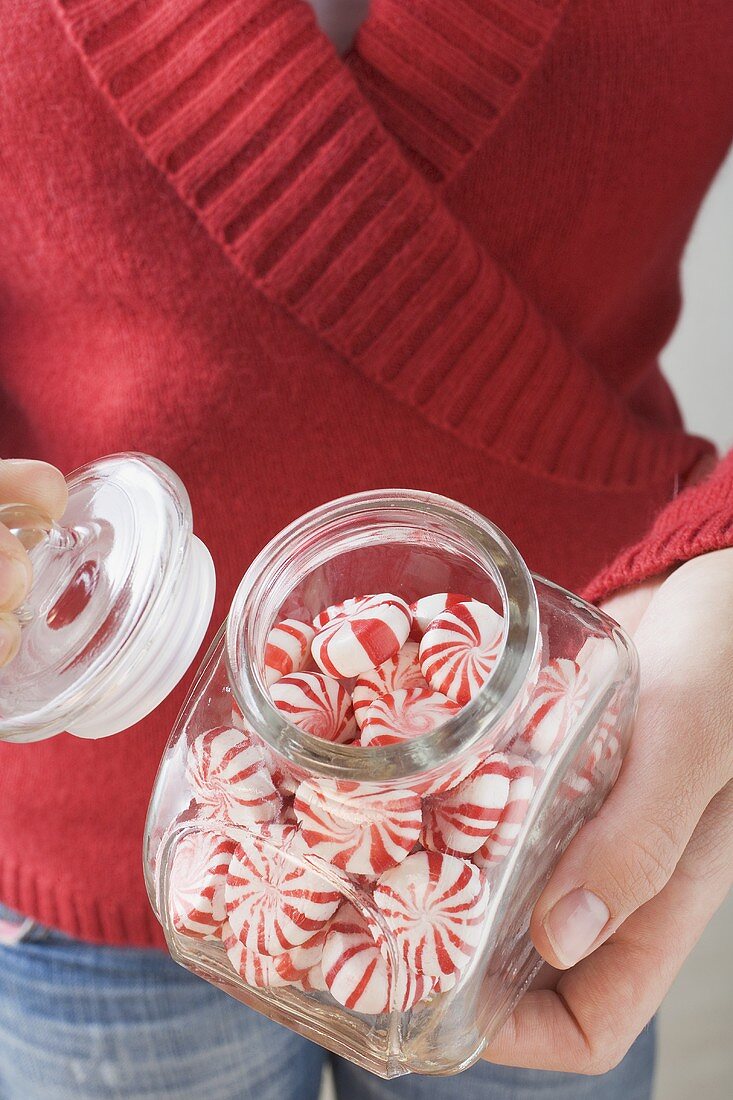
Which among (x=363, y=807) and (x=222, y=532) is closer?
(x=363, y=807)

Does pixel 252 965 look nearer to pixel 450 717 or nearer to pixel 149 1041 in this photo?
pixel 450 717

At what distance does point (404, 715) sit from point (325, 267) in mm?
279

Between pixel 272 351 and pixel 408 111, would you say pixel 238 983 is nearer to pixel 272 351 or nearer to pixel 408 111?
pixel 272 351

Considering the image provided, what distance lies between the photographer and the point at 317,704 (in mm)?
342

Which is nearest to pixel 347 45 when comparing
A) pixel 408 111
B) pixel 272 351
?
pixel 408 111

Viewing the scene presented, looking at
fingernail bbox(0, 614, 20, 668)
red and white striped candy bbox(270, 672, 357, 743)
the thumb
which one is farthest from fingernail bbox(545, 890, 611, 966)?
fingernail bbox(0, 614, 20, 668)

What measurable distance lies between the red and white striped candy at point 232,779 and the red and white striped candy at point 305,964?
5 cm

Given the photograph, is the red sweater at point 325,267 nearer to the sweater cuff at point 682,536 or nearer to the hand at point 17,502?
the sweater cuff at point 682,536

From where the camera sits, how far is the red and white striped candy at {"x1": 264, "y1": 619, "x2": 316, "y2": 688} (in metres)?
0.36

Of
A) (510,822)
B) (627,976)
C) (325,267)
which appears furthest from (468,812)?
(325,267)

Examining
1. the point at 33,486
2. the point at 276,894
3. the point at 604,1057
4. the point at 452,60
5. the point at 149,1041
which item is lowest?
the point at 149,1041

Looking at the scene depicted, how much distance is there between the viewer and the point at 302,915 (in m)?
0.33

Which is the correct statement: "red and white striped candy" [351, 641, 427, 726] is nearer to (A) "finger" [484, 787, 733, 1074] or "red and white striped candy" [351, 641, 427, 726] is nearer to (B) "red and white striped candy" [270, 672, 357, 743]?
(B) "red and white striped candy" [270, 672, 357, 743]

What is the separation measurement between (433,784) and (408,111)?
0.37m
